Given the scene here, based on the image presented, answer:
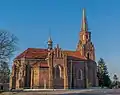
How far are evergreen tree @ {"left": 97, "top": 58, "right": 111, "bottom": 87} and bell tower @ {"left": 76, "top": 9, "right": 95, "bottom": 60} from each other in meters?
19.4

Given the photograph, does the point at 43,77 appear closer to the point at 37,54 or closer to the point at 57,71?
the point at 57,71

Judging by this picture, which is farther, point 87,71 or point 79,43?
point 79,43

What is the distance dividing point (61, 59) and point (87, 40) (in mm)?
17437

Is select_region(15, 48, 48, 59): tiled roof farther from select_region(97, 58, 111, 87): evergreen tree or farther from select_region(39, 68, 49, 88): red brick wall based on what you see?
select_region(97, 58, 111, 87): evergreen tree

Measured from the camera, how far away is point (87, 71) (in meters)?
82.2

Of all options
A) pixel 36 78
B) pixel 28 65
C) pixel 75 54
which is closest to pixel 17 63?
pixel 28 65

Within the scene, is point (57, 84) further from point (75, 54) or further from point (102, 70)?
point (102, 70)

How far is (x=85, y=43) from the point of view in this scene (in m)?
89.7

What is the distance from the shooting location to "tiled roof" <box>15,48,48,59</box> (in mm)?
80000

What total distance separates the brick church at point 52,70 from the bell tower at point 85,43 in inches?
65.4

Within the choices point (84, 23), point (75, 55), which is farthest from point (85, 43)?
point (84, 23)

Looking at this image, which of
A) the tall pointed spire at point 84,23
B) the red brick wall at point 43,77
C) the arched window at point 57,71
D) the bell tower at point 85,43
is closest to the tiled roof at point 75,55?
the bell tower at point 85,43

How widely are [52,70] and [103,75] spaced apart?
39438 mm

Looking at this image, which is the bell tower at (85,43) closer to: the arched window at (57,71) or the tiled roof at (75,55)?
the tiled roof at (75,55)
